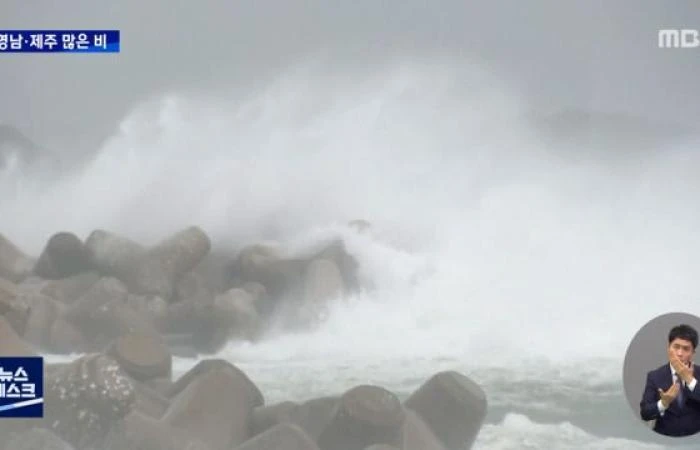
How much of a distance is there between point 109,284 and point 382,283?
2.50 feet

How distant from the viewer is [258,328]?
2.23 metres

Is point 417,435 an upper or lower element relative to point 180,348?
lower

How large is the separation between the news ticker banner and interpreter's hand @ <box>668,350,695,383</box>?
1.76 metres

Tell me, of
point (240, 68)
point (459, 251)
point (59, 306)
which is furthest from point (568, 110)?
point (59, 306)

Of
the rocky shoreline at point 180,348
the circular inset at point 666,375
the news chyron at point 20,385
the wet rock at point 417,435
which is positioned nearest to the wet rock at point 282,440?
the rocky shoreline at point 180,348

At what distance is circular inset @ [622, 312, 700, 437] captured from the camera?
219 centimetres

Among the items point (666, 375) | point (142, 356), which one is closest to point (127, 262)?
point (142, 356)

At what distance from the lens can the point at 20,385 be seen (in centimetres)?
222

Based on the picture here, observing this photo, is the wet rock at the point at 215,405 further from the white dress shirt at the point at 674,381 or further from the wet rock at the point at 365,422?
the white dress shirt at the point at 674,381

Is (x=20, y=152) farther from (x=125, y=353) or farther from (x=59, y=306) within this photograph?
(x=125, y=353)

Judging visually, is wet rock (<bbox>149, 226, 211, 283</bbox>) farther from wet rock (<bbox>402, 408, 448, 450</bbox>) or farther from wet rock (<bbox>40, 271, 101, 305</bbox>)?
wet rock (<bbox>402, 408, 448, 450</bbox>)

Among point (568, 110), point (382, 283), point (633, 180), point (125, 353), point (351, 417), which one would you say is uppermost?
point (568, 110)

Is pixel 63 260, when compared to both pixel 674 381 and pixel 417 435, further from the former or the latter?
pixel 674 381

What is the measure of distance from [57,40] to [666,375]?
75.8 inches
